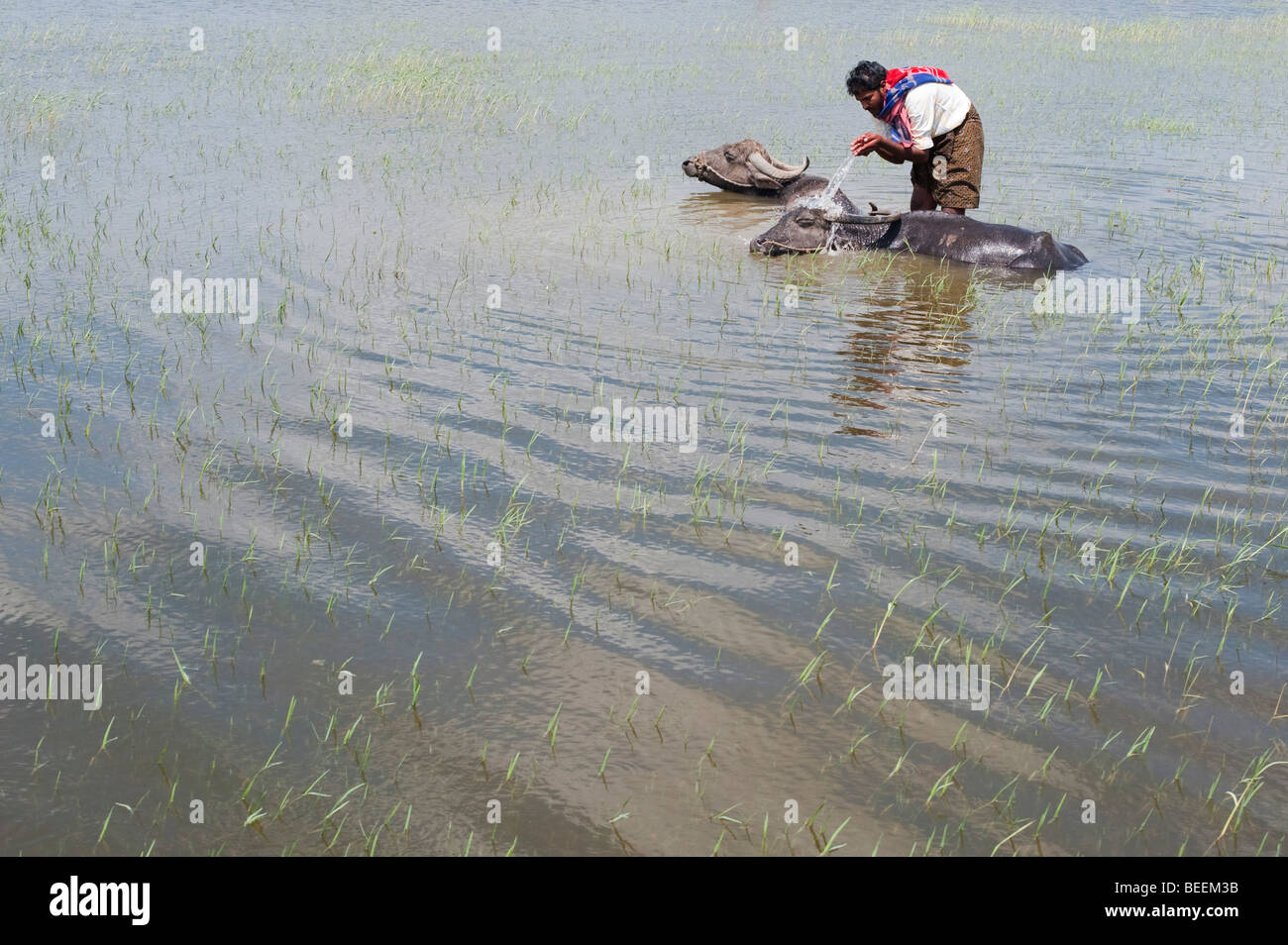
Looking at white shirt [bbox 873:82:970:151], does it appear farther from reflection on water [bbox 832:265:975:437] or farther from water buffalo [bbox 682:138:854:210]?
water buffalo [bbox 682:138:854:210]

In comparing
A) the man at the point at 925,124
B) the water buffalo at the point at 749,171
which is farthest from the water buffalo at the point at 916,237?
the water buffalo at the point at 749,171

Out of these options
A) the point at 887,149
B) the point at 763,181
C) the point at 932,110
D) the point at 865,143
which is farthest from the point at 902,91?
the point at 763,181

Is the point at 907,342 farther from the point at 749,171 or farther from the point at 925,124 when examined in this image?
the point at 749,171

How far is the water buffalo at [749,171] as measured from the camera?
33.6 feet

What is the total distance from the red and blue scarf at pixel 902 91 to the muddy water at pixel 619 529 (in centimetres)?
113

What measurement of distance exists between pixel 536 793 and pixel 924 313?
5.14 metres

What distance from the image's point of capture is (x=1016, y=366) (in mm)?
6191

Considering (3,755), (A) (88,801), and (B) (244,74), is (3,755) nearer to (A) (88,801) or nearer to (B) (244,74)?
(A) (88,801)

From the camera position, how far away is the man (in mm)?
8258

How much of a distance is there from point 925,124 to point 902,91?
33 centimetres

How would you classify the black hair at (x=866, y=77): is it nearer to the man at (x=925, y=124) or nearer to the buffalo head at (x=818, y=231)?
the man at (x=925, y=124)

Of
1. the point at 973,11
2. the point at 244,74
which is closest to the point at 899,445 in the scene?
the point at 244,74

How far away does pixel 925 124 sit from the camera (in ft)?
27.2

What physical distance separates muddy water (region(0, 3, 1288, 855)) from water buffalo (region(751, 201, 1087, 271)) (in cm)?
26
